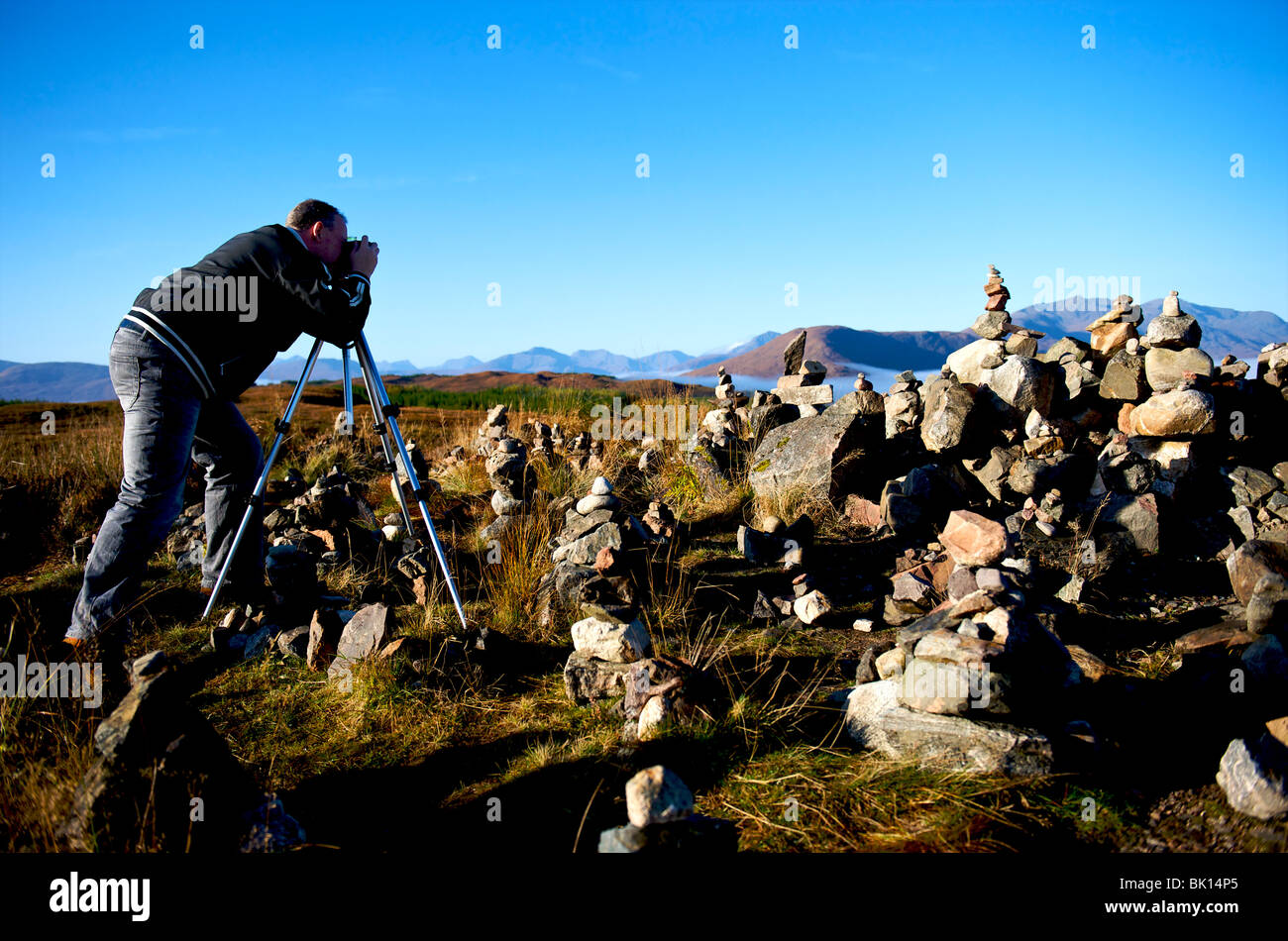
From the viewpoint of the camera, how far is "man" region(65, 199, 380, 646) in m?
3.54

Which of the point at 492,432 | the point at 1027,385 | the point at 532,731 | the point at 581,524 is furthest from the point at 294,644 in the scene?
the point at 1027,385

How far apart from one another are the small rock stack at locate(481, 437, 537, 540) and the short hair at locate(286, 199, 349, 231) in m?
2.62

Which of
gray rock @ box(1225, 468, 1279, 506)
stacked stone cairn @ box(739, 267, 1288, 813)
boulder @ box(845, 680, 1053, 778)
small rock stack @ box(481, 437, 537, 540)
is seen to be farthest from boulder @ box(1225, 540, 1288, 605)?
small rock stack @ box(481, 437, 537, 540)

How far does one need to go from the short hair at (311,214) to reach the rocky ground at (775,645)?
5.05 ft

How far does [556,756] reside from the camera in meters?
2.99

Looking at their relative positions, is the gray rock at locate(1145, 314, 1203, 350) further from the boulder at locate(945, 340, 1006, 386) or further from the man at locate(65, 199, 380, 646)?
the man at locate(65, 199, 380, 646)

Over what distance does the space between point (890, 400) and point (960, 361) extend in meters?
0.86

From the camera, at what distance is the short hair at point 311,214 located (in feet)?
12.7

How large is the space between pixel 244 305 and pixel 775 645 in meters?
3.44

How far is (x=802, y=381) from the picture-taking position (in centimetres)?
793

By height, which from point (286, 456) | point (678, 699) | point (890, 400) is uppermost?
point (890, 400)
